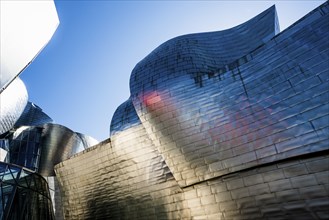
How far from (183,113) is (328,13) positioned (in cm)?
607

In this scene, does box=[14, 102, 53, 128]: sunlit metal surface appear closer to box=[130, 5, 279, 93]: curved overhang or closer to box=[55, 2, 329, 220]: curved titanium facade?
box=[55, 2, 329, 220]: curved titanium facade

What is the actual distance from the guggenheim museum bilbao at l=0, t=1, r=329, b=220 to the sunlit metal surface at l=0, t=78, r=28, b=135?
632 inches

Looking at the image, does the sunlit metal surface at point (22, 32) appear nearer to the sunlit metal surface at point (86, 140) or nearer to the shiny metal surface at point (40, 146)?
the shiny metal surface at point (40, 146)

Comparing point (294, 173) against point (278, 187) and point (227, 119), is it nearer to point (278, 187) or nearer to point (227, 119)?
point (278, 187)

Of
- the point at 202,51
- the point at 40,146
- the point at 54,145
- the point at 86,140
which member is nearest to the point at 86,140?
the point at 86,140

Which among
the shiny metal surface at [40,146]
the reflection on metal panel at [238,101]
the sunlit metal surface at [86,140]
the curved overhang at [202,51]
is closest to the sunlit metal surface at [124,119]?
the reflection on metal panel at [238,101]

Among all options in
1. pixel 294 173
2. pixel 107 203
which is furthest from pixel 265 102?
pixel 107 203

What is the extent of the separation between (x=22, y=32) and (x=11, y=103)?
18.6 metres

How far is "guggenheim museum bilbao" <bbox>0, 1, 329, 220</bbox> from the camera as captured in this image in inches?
300

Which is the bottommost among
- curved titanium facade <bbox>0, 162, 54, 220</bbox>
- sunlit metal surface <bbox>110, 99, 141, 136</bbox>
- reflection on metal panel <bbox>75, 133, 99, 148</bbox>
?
curved titanium facade <bbox>0, 162, 54, 220</bbox>

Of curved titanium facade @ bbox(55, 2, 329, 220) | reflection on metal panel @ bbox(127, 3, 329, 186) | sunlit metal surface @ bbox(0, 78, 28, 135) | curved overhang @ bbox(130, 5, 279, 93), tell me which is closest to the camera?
curved titanium facade @ bbox(55, 2, 329, 220)

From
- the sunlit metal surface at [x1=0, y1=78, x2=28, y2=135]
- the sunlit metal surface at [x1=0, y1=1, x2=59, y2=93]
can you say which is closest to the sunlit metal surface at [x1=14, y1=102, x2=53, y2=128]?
the sunlit metal surface at [x1=0, y1=78, x2=28, y2=135]

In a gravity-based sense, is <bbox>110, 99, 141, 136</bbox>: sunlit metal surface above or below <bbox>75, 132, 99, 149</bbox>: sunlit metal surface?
below

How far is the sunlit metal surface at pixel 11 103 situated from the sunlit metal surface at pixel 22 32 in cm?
1615
